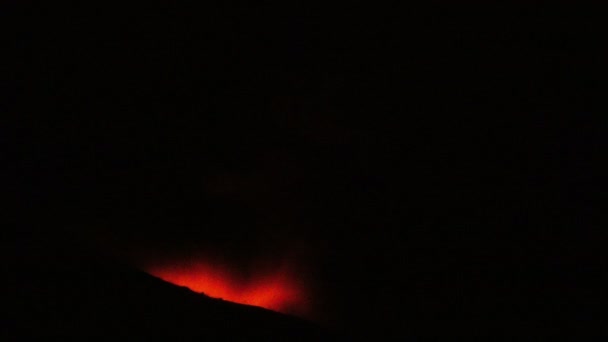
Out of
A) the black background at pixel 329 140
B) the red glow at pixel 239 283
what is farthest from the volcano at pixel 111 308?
the black background at pixel 329 140

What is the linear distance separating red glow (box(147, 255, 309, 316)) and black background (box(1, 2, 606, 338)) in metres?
0.11

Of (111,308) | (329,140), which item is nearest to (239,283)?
(329,140)

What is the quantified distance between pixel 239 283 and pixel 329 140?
3.96 feet

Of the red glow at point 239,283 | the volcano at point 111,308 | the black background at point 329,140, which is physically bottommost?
the volcano at point 111,308

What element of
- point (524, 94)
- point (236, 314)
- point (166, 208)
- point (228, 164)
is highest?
point (524, 94)

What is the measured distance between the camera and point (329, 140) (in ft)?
13.9

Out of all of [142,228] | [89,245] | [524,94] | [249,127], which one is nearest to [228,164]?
[249,127]

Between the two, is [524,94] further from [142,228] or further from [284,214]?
[142,228]

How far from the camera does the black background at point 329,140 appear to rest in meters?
3.89

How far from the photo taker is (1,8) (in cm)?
421

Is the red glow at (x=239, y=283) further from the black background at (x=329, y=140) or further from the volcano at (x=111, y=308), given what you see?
the volcano at (x=111, y=308)

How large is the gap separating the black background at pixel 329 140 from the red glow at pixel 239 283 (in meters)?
0.11

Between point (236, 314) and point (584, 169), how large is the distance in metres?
2.78

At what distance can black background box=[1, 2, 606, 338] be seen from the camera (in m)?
3.89
